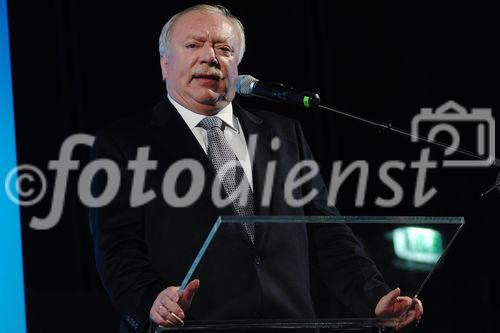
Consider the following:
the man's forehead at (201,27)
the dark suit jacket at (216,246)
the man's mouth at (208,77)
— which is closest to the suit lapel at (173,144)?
the dark suit jacket at (216,246)

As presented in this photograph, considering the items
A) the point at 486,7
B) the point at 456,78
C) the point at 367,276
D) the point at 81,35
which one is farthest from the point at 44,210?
the point at 486,7

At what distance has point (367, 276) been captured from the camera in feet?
6.46

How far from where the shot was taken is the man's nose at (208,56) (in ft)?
8.19

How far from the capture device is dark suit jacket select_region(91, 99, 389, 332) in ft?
5.86

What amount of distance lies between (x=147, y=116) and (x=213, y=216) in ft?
1.33

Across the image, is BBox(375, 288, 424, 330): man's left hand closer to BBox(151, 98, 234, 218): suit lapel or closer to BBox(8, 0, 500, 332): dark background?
BBox(151, 98, 234, 218): suit lapel

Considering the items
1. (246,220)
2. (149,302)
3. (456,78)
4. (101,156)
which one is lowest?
(149,302)

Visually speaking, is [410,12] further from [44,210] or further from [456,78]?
[44,210]

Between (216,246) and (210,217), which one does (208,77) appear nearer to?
(210,217)

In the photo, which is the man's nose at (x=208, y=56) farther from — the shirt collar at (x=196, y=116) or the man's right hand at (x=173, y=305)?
the man's right hand at (x=173, y=305)

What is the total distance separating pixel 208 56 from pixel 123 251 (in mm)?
632

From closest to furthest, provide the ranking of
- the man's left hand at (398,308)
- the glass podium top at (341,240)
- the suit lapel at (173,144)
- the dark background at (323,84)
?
the glass podium top at (341,240) < the man's left hand at (398,308) < the suit lapel at (173,144) < the dark background at (323,84)

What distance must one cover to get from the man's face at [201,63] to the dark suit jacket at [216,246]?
0.21 feet

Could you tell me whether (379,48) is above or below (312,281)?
above
